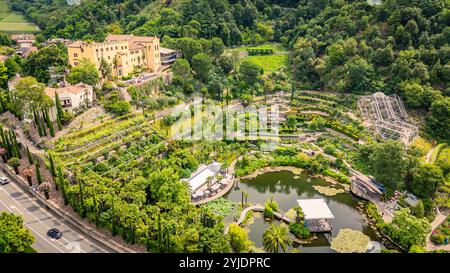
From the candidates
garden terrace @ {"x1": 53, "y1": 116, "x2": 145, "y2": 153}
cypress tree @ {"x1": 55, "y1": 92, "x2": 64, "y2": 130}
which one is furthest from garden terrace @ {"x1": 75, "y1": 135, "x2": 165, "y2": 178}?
cypress tree @ {"x1": 55, "y1": 92, "x2": 64, "y2": 130}

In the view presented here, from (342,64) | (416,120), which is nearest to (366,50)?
(342,64)

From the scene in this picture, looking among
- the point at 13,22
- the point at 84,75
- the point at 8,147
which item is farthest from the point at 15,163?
the point at 13,22

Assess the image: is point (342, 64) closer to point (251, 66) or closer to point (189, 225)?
point (251, 66)

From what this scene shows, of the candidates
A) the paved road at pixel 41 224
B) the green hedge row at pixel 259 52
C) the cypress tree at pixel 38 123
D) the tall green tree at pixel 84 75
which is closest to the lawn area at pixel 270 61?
the green hedge row at pixel 259 52

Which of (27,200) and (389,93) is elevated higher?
(389,93)

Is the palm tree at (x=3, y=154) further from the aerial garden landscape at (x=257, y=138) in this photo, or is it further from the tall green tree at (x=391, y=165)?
the tall green tree at (x=391, y=165)
